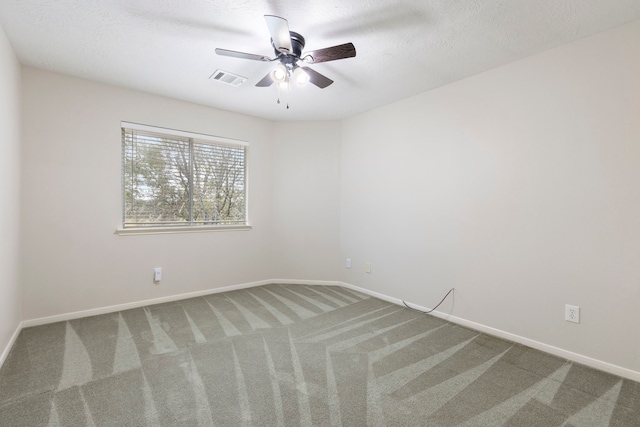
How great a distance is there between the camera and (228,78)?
291 cm

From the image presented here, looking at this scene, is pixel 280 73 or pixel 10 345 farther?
pixel 10 345

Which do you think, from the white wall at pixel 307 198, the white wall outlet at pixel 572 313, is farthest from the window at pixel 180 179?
the white wall outlet at pixel 572 313

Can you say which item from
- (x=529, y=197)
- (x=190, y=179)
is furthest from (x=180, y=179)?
(x=529, y=197)

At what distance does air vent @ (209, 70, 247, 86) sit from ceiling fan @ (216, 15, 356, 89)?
1.98ft

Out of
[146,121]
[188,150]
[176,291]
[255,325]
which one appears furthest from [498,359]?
[146,121]

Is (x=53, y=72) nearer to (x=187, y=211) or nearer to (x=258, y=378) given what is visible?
(x=187, y=211)

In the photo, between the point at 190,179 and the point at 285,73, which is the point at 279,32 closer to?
the point at 285,73

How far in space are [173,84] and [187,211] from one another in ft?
4.86

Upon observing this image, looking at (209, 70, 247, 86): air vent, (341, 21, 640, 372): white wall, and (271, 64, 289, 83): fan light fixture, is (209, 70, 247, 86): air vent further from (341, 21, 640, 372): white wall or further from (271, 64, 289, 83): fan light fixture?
(341, 21, 640, 372): white wall

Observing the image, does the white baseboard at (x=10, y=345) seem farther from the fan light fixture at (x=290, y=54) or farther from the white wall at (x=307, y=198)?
the white wall at (x=307, y=198)

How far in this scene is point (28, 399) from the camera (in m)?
1.73

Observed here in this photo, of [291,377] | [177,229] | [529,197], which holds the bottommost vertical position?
[291,377]

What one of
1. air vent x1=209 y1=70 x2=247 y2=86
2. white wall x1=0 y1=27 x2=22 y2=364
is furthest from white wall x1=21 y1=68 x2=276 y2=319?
air vent x1=209 y1=70 x2=247 y2=86

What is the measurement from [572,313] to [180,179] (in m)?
4.10
